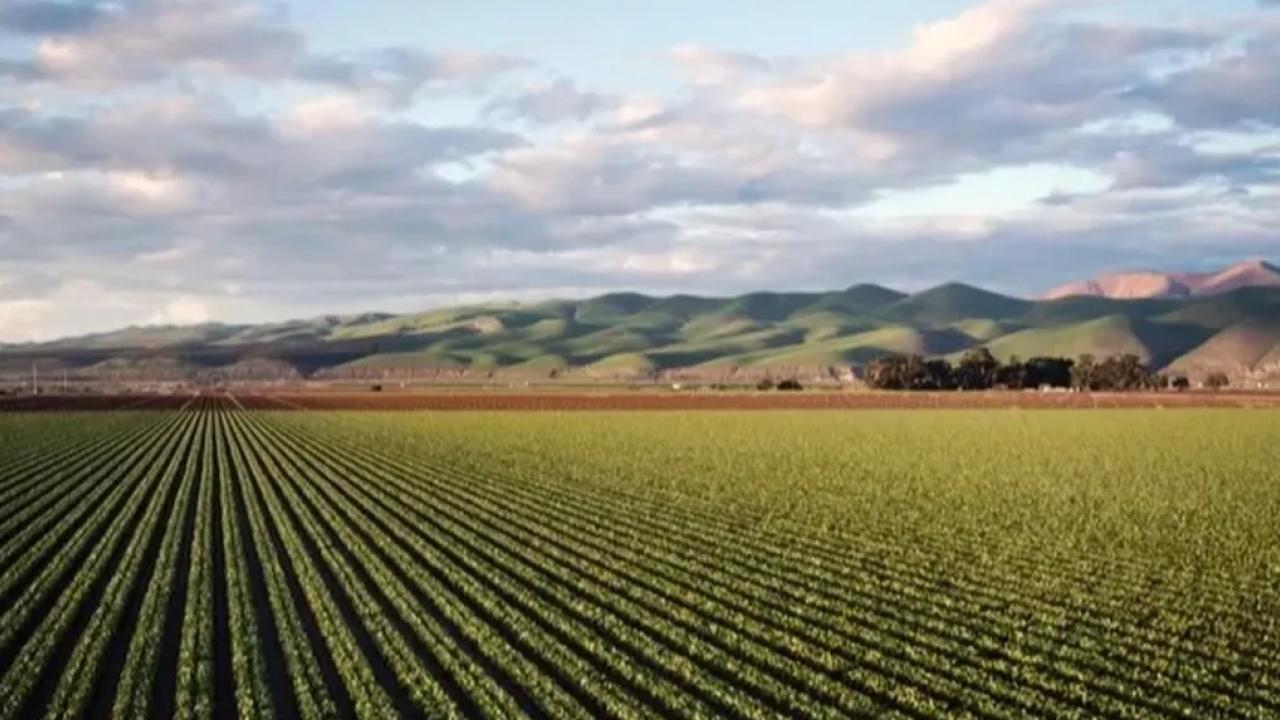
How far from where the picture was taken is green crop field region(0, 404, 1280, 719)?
1603 cm

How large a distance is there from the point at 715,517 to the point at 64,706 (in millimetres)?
19704

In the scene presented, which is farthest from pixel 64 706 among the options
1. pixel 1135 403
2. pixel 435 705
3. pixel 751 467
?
pixel 1135 403

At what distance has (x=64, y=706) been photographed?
15.6 m

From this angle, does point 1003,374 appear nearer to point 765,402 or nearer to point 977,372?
point 977,372

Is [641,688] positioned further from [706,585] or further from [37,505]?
[37,505]

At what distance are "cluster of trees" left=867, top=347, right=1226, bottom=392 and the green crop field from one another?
107654mm

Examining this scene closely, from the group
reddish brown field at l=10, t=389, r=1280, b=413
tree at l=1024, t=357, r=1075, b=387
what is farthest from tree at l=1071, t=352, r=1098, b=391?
reddish brown field at l=10, t=389, r=1280, b=413

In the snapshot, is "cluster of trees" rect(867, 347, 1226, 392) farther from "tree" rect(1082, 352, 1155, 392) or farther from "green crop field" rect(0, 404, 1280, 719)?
"green crop field" rect(0, 404, 1280, 719)

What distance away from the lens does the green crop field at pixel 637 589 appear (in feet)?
52.6

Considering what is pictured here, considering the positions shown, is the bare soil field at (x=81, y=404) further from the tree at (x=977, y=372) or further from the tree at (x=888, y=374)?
the tree at (x=977, y=372)

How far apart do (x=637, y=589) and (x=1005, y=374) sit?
145416 millimetres

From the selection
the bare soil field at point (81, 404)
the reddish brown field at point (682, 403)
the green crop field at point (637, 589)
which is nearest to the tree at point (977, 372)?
the reddish brown field at point (682, 403)

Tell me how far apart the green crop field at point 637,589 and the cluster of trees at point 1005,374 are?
108 m

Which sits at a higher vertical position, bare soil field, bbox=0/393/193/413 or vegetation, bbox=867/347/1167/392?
bare soil field, bbox=0/393/193/413
